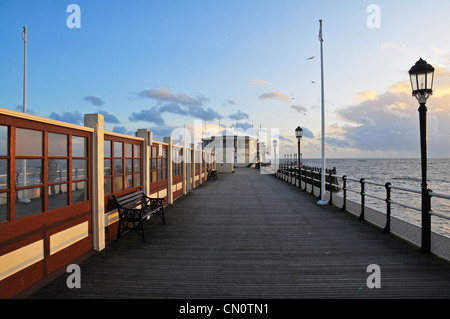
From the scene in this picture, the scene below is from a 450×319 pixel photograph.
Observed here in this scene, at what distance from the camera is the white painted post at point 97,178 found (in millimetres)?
4574

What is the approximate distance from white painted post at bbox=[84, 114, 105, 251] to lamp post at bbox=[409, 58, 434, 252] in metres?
5.48

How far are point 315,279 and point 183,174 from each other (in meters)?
9.30

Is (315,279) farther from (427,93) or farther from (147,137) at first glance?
(147,137)

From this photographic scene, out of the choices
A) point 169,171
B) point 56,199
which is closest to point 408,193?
point 169,171

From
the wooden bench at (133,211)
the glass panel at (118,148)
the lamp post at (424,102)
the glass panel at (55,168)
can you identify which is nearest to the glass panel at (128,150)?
the glass panel at (118,148)

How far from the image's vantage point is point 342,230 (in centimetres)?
576

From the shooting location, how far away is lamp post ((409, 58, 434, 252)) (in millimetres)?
4297

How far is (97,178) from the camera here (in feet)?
15.1

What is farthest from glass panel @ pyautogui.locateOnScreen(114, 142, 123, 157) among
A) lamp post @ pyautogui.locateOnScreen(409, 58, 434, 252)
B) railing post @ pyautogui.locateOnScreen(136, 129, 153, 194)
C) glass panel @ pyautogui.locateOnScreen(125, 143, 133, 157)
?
lamp post @ pyautogui.locateOnScreen(409, 58, 434, 252)

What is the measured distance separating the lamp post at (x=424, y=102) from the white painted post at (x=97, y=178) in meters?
5.48

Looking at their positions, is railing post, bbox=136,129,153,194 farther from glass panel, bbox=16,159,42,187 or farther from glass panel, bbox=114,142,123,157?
glass panel, bbox=16,159,42,187

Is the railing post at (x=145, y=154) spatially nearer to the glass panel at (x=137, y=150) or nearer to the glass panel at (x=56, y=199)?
the glass panel at (x=137, y=150)

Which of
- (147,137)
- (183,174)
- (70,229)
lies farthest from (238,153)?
(70,229)

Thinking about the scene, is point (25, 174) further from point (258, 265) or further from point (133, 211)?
point (258, 265)
